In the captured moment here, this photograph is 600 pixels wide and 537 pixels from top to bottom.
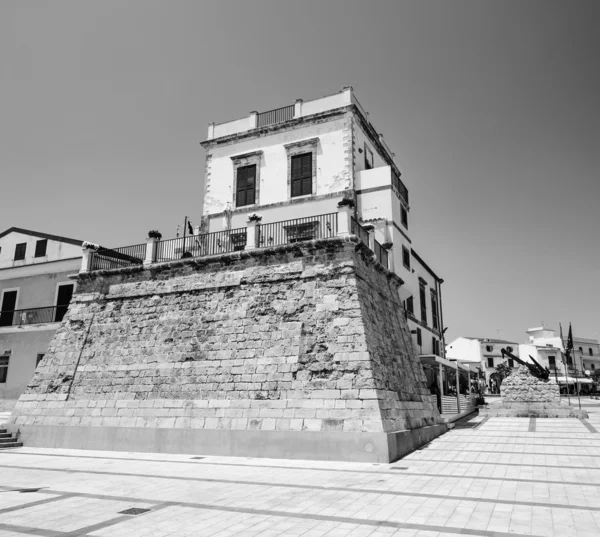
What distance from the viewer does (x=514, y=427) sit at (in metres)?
20.0

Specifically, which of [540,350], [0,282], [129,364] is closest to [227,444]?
[129,364]

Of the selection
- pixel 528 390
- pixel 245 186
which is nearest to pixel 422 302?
pixel 528 390

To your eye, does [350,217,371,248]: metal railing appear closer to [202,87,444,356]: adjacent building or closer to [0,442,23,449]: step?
[202,87,444,356]: adjacent building

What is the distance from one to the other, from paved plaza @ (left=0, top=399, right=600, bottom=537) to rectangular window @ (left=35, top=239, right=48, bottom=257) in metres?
11.6

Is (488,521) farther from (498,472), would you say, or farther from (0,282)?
(0,282)

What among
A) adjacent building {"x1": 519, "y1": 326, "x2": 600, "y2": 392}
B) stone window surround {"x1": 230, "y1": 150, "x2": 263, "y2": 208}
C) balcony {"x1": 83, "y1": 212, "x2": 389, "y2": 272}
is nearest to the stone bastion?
balcony {"x1": 83, "y1": 212, "x2": 389, "y2": 272}

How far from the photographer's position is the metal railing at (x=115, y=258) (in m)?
18.5

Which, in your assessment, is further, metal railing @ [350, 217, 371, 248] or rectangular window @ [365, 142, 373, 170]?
rectangular window @ [365, 142, 373, 170]

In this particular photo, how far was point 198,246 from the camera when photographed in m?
17.9

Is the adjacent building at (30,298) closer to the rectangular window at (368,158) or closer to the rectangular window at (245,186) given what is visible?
the rectangular window at (245,186)

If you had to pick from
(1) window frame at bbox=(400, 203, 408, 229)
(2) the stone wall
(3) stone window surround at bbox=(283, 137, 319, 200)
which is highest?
(3) stone window surround at bbox=(283, 137, 319, 200)

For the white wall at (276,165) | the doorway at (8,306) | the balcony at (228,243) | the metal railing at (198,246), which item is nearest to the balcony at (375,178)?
the white wall at (276,165)

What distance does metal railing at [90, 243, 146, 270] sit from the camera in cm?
1848

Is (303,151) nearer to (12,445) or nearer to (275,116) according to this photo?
(275,116)
